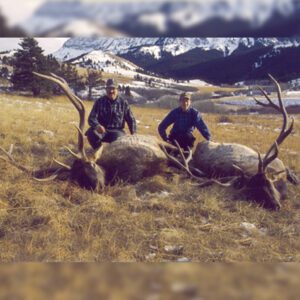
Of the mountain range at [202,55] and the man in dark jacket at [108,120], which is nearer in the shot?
the mountain range at [202,55]

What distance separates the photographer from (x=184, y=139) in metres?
5.23

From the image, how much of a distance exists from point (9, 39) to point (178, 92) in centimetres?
121

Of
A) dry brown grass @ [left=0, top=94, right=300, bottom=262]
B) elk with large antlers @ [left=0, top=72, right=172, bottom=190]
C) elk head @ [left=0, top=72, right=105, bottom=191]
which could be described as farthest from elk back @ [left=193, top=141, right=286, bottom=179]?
elk head @ [left=0, top=72, right=105, bottom=191]

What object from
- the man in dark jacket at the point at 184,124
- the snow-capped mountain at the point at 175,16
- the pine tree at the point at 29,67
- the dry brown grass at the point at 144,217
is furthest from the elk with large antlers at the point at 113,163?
the snow-capped mountain at the point at 175,16

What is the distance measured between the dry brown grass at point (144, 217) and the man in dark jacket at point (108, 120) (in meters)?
0.14

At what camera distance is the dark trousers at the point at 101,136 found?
502 centimetres

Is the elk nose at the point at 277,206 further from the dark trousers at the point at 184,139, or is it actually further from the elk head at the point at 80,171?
the elk head at the point at 80,171

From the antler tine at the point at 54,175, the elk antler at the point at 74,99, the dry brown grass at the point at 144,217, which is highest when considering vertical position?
the elk antler at the point at 74,99

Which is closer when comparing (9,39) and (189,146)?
(9,39)

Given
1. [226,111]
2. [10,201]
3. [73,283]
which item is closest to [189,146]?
[226,111]

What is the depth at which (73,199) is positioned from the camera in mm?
4145

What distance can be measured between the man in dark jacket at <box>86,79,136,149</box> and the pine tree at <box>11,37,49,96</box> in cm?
73

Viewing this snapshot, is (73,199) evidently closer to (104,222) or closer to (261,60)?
(104,222)

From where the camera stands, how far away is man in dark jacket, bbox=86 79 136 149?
4480 millimetres
